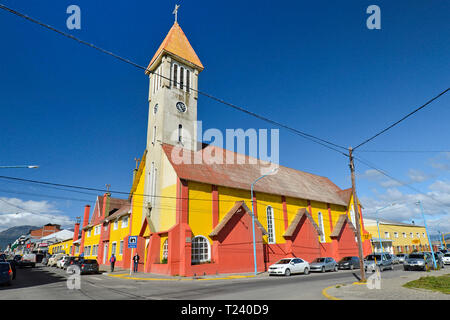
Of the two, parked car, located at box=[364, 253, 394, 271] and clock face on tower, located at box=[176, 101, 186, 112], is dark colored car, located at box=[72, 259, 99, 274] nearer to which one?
clock face on tower, located at box=[176, 101, 186, 112]

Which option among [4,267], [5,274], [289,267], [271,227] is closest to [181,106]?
[271,227]

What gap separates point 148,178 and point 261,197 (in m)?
12.3

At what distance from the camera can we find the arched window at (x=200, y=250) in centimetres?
2323

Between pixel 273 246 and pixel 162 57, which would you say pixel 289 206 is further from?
pixel 162 57

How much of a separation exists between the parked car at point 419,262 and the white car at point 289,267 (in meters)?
8.97

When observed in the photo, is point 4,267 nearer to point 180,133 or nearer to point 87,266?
point 87,266

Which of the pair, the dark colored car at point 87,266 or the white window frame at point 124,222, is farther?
the white window frame at point 124,222

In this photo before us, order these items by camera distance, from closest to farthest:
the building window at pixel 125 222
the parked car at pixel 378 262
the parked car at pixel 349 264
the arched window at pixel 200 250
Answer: the arched window at pixel 200 250
the parked car at pixel 378 262
the parked car at pixel 349 264
the building window at pixel 125 222

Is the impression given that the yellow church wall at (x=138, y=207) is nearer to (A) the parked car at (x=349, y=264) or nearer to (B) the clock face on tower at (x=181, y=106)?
(B) the clock face on tower at (x=181, y=106)

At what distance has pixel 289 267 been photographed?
2214cm

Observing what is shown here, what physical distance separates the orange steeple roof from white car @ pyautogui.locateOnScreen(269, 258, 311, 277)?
23.9 metres

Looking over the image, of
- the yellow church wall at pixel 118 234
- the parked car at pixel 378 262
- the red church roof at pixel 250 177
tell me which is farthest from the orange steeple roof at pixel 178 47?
the parked car at pixel 378 262

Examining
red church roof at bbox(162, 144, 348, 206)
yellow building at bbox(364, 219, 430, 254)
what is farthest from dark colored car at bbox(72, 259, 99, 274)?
yellow building at bbox(364, 219, 430, 254)

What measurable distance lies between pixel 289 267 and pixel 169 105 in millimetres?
19689
